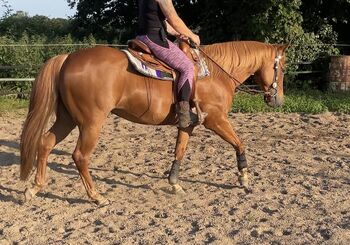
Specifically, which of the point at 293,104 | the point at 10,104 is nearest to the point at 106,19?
the point at 10,104

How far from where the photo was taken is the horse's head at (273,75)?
6062 mm

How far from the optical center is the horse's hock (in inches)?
543

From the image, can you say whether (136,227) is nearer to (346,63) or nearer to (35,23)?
(346,63)

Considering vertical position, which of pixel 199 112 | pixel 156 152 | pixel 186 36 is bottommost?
pixel 156 152

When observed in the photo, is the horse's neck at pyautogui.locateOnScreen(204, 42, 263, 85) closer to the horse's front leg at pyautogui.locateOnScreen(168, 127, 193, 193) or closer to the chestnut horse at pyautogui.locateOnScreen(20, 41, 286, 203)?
the chestnut horse at pyautogui.locateOnScreen(20, 41, 286, 203)

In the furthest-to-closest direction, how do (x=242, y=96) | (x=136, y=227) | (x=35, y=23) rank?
(x=35, y=23), (x=242, y=96), (x=136, y=227)

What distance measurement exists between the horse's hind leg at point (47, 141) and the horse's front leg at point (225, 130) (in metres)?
1.53

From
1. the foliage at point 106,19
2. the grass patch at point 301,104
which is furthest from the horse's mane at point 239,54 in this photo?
the foliage at point 106,19

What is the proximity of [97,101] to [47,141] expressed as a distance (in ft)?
2.93

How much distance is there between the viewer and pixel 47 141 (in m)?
5.58

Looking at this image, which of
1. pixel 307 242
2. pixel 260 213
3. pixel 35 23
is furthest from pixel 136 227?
pixel 35 23

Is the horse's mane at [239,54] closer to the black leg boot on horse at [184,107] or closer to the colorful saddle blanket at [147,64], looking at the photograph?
the colorful saddle blanket at [147,64]

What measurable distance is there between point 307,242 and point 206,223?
3.06 ft

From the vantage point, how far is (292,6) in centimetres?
1393
